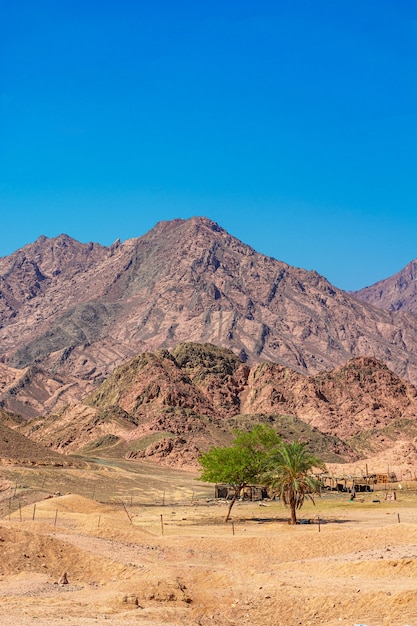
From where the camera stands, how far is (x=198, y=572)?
3089 centimetres

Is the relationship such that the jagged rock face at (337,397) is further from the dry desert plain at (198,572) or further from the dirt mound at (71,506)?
the dry desert plain at (198,572)

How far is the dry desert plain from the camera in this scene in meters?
23.1

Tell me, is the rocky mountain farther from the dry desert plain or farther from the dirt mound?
the dry desert plain

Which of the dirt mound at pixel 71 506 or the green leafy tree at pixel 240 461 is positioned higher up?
the green leafy tree at pixel 240 461

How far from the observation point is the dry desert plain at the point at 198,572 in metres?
23.1

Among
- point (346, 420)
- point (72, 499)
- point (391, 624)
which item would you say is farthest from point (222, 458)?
point (346, 420)

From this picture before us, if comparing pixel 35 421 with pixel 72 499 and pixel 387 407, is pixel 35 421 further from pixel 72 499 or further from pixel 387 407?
pixel 72 499

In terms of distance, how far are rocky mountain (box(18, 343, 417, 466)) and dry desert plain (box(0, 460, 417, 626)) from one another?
2960 inches

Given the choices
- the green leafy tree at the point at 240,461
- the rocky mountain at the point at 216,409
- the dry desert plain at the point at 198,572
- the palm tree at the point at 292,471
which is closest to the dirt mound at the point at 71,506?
the dry desert plain at the point at 198,572

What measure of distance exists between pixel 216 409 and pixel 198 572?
128 meters

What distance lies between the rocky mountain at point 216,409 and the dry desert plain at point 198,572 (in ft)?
247

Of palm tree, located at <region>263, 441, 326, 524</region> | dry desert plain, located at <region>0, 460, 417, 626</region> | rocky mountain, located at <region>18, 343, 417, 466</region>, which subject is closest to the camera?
dry desert plain, located at <region>0, 460, 417, 626</region>

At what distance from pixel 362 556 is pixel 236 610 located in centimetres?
888

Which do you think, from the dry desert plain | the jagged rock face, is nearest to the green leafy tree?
the dry desert plain
